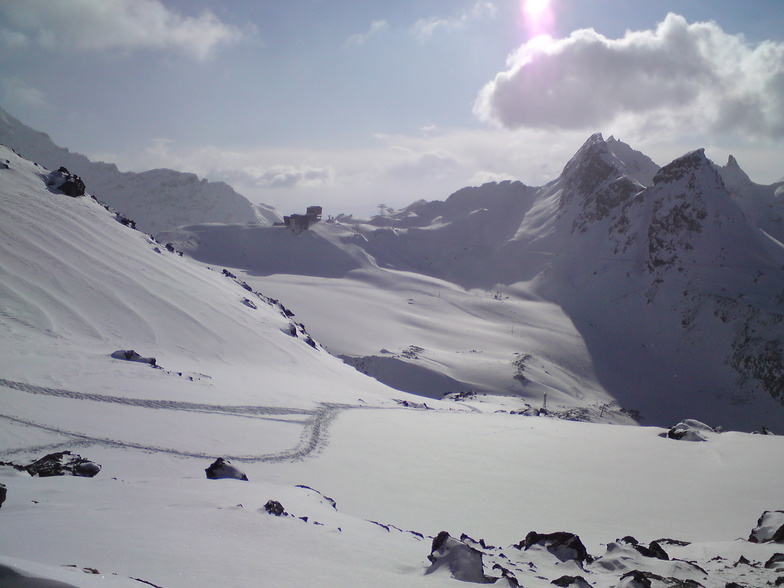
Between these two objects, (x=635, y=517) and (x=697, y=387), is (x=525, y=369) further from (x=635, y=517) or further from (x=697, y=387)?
(x=635, y=517)

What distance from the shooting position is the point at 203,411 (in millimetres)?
15781

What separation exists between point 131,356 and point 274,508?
1336cm

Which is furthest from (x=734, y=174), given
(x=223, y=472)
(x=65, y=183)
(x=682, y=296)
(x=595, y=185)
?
(x=223, y=472)

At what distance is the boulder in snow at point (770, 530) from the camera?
351 inches

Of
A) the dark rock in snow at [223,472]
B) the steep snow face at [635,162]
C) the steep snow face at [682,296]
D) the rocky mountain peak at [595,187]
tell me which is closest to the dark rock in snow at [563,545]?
the dark rock in snow at [223,472]

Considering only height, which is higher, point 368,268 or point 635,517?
point 368,268

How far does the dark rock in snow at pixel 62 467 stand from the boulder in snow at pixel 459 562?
5.98 metres

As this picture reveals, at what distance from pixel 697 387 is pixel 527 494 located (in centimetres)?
6257

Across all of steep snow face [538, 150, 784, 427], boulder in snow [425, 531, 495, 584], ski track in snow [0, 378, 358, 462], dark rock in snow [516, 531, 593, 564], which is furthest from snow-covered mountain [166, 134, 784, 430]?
boulder in snow [425, 531, 495, 584]

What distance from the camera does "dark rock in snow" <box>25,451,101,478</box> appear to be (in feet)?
28.5

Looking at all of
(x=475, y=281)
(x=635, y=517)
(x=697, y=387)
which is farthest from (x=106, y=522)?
(x=475, y=281)

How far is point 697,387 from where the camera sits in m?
65.1

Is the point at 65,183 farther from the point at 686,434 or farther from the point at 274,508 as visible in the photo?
the point at 686,434

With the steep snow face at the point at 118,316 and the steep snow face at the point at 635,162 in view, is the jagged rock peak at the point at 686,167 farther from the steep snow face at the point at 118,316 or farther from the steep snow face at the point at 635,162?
the steep snow face at the point at 118,316
